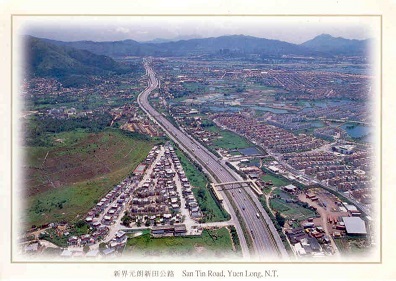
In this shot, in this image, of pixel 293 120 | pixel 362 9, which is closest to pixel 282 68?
pixel 293 120

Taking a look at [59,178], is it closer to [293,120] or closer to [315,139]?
[315,139]

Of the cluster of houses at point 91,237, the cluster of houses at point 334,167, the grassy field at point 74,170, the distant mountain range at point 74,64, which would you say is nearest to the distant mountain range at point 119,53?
the distant mountain range at point 74,64

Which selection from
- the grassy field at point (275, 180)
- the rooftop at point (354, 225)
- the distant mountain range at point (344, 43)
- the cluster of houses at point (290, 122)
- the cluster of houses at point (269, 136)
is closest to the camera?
the rooftop at point (354, 225)

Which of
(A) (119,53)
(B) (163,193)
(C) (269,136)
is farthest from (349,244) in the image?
(A) (119,53)

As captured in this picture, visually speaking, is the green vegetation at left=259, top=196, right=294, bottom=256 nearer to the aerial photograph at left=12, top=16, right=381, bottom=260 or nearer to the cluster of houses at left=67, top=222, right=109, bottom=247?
the aerial photograph at left=12, top=16, right=381, bottom=260

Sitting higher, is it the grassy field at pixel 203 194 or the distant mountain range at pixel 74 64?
the distant mountain range at pixel 74 64

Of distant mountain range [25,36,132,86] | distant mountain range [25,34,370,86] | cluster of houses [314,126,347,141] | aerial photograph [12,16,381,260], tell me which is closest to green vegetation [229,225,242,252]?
aerial photograph [12,16,381,260]

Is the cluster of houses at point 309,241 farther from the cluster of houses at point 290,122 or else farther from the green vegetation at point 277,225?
the cluster of houses at point 290,122

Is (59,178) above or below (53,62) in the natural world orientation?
below
